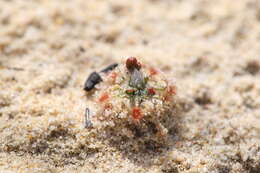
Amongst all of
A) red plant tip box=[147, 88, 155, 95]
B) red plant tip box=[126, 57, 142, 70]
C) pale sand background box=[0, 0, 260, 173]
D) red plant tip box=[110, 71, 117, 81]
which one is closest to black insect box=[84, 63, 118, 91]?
pale sand background box=[0, 0, 260, 173]

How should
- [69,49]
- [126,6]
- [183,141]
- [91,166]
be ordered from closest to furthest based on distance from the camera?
1. [91,166]
2. [183,141]
3. [69,49]
4. [126,6]

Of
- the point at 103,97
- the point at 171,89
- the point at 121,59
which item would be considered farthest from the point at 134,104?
the point at 121,59

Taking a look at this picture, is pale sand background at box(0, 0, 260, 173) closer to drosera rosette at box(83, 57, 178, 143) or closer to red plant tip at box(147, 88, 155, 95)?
drosera rosette at box(83, 57, 178, 143)

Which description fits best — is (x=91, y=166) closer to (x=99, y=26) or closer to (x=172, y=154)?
(x=172, y=154)

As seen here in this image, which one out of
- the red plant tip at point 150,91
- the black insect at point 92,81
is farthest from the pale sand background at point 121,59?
the red plant tip at point 150,91

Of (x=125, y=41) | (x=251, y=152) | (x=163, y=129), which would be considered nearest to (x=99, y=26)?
(x=125, y=41)

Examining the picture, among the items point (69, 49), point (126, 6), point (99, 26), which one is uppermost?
point (126, 6)
